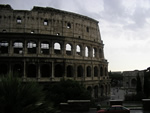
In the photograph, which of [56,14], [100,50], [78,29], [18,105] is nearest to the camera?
[18,105]

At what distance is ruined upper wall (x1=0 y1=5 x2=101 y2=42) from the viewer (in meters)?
30.4

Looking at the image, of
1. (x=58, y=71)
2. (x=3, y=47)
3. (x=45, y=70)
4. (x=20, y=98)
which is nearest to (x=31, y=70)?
(x=45, y=70)

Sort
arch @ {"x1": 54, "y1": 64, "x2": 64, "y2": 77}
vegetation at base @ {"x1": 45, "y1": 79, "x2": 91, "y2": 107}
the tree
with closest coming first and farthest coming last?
the tree < vegetation at base @ {"x1": 45, "y1": 79, "x2": 91, "y2": 107} < arch @ {"x1": 54, "y1": 64, "x2": 64, "y2": 77}

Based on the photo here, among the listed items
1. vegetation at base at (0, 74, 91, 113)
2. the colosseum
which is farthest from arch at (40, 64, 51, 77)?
vegetation at base at (0, 74, 91, 113)

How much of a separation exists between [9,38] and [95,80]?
61.3 feet

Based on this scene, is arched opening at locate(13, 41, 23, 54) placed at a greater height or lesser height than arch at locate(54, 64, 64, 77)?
greater

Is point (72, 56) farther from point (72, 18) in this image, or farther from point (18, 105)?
point (18, 105)

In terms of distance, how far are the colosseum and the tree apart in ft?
72.7

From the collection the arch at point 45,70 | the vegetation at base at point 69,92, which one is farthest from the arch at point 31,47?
the vegetation at base at point 69,92

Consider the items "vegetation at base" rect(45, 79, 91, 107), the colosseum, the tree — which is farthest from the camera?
the colosseum

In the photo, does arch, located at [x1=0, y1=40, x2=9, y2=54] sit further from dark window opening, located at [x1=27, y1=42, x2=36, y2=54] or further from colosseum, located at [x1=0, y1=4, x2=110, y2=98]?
dark window opening, located at [x1=27, y1=42, x2=36, y2=54]

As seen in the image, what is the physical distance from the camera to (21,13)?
101ft

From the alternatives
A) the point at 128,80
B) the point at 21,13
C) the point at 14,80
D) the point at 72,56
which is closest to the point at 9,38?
the point at 21,13

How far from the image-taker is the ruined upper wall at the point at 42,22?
30.4m
